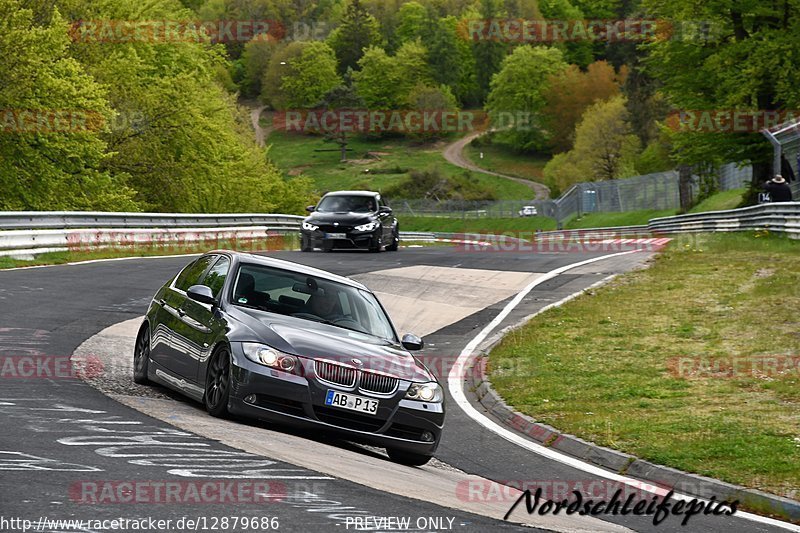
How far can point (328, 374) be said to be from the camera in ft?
31.9

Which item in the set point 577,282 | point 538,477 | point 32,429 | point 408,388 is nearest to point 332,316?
point 408,388

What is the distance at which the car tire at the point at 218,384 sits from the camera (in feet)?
32.4

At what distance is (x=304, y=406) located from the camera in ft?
31.6

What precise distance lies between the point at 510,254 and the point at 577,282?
7346 millimetres

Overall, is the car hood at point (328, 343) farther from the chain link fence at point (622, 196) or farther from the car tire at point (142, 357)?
the chain link fence at point (622, 196)

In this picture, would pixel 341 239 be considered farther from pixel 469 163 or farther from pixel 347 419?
pixel 469 163

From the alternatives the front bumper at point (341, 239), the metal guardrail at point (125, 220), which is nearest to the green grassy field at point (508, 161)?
the metal guardrail at point (125, 220)

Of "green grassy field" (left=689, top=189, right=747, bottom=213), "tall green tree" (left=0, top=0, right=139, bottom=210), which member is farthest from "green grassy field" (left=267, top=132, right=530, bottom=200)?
"tall green tree" (left=0, top=0, right=139, bottom=210)

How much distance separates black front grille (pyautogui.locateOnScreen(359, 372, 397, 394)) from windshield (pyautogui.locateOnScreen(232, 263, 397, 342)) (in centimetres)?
111

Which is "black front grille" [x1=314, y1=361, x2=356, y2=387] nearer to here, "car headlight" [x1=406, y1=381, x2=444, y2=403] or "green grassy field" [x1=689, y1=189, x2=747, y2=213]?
"car headlight" [x1=406, y1=381, x2=444, y2=403]

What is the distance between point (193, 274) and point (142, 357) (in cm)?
101

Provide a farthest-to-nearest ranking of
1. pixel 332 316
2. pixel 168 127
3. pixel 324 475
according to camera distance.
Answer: pixel 168 127 < pixel 332 316 < pixel 324 475

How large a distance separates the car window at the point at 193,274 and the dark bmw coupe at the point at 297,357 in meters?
0.19

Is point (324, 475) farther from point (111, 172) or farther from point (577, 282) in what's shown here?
Result: point (111, 172)
